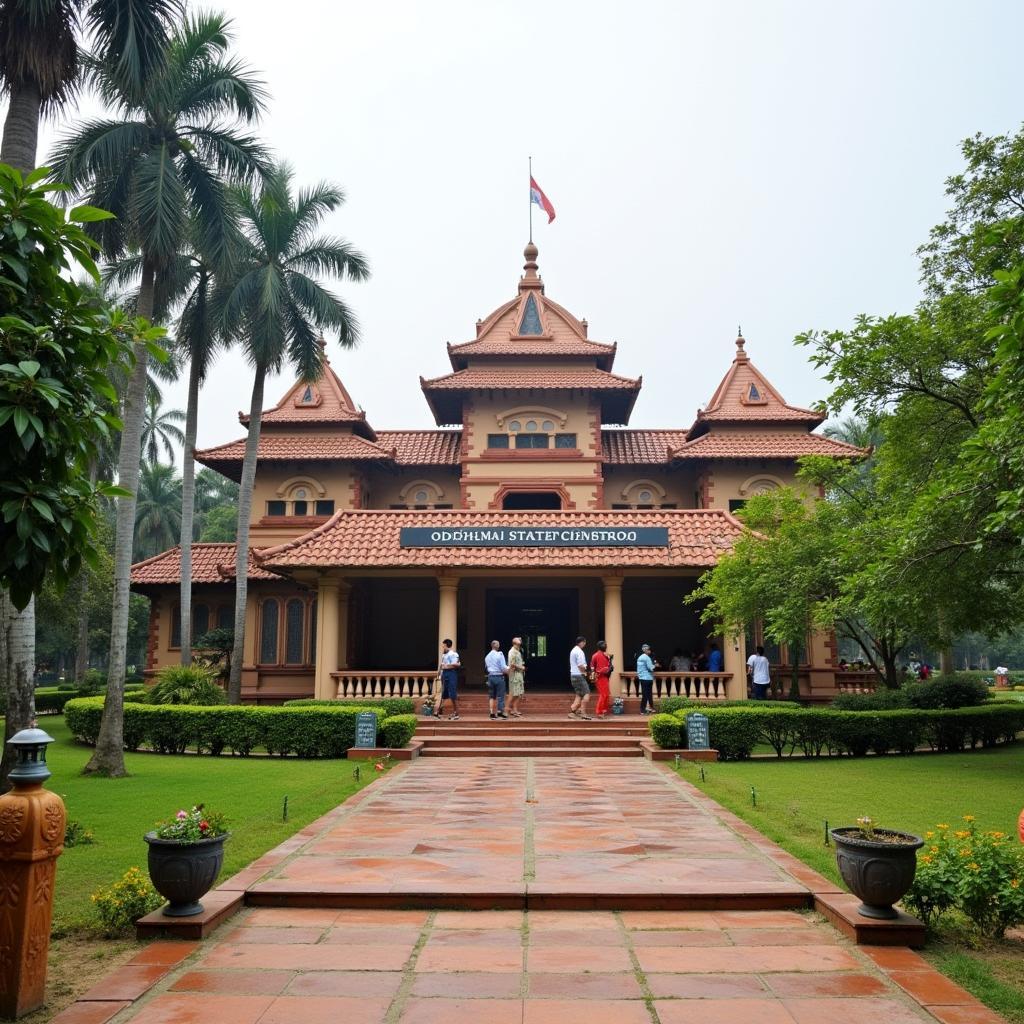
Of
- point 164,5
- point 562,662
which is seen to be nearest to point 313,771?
point 164,5

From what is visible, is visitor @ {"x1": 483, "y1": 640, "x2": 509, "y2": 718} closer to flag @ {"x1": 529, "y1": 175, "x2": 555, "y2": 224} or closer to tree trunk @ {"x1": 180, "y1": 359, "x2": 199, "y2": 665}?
tree trunk @ {"x1": 180, "y1": 359, "x2": 199, "y2": 665}

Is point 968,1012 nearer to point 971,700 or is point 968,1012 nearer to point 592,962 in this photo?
point 592,962

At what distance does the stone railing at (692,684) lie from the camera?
18.9 m

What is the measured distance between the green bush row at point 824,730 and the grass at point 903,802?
0.41 meters

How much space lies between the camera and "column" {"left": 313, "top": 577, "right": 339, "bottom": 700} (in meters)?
19.6

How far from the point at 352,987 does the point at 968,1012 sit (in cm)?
330

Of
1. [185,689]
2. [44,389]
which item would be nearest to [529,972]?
[44,389]

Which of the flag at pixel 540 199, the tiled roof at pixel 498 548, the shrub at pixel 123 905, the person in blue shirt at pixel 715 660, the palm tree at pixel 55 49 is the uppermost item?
the flag at pixel 540 199

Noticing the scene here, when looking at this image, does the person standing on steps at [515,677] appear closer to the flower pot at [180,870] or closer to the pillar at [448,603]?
the pillar at [448,603]

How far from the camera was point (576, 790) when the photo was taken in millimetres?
11453

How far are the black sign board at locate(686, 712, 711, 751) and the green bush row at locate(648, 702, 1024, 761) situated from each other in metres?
0.31

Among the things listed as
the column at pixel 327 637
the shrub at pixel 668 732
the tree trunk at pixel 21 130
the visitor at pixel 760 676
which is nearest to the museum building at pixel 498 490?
the column at pixel 327 637

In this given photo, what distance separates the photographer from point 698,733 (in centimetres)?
1455

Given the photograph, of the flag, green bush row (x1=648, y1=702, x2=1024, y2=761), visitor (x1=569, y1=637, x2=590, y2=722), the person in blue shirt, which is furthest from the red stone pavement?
the flag
